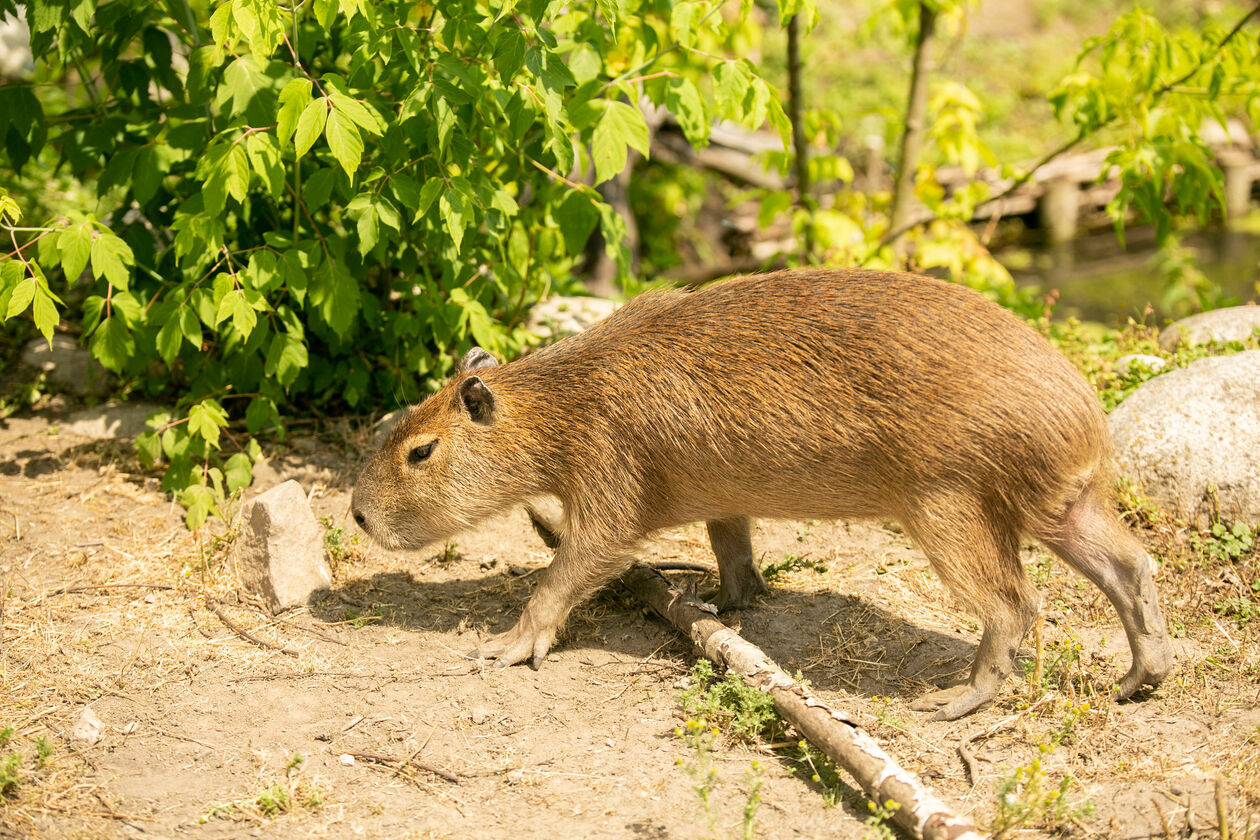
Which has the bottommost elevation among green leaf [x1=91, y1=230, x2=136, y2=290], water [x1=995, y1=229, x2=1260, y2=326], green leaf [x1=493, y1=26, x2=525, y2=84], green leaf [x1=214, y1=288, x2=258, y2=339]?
water [x1=995, y1=229, x2=1260, y2=326]

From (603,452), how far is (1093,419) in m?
1.85

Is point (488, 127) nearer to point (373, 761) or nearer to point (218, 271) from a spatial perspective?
point (218, 271)

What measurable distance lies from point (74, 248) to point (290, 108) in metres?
1.27

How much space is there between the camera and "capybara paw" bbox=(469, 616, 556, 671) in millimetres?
4234

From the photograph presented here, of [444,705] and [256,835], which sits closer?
[256,835]

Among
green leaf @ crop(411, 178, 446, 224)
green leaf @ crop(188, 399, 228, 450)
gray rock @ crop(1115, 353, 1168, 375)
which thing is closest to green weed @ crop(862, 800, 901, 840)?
green leaf @ crop(411, 178, 446, 224)

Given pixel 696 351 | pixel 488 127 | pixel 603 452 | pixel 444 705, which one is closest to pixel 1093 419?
pixel 696 351

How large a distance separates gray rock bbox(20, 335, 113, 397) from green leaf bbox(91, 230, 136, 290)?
1743 millimetres

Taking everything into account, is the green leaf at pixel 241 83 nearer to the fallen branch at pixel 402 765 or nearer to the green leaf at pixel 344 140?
the green leaf at pixel 344 140

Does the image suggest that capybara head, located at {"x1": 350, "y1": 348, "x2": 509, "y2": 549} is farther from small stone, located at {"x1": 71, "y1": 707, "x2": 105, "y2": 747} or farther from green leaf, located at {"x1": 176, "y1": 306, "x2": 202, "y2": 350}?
small stone, located at {"x1": 71, "y1": 707, "x2": 105, "y2": 747}

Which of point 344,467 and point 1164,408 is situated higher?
point 1164,408

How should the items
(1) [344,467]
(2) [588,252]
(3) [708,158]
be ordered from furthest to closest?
(3) [708,158]
(2) [588,252]
(1) [344,467]

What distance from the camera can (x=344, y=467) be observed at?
5.62 m

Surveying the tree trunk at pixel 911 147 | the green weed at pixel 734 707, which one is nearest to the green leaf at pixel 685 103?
the green weed at pixel 734 707
